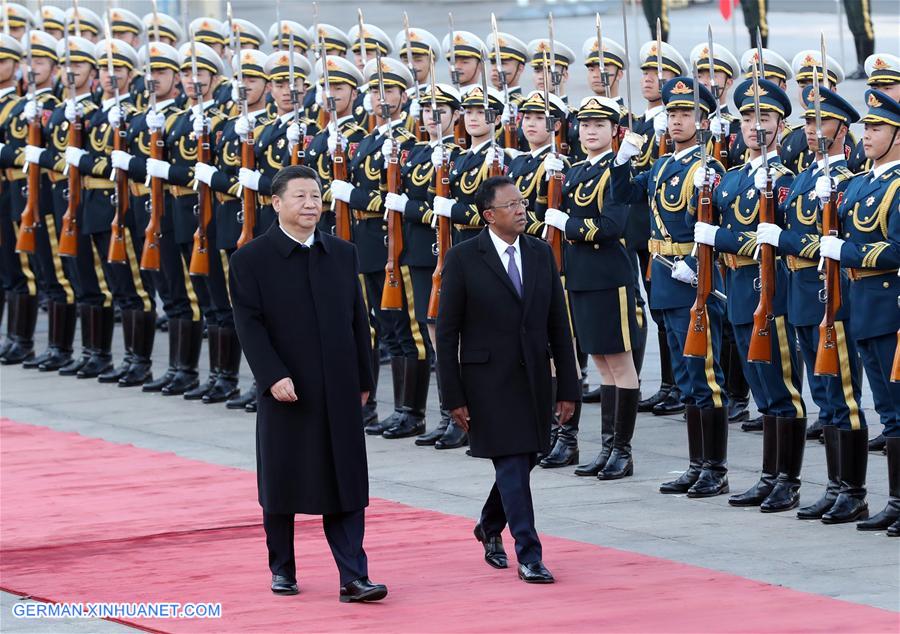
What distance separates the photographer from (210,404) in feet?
42.2

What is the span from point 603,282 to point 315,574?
8.93 ft

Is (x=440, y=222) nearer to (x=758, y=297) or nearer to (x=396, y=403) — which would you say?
(x=396, y=403)

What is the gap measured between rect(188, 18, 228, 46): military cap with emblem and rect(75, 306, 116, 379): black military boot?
2.03 m

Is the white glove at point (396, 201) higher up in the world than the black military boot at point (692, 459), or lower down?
higher up

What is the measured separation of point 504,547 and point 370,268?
342 centimetres

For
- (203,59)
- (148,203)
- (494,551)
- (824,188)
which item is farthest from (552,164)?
(148,203)

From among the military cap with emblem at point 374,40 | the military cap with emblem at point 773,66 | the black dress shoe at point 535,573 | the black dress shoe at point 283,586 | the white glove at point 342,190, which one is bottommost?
the black dress shoe at point 283,586

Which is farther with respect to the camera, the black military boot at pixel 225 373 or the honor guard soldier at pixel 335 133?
the black military boot at pixel 225 373

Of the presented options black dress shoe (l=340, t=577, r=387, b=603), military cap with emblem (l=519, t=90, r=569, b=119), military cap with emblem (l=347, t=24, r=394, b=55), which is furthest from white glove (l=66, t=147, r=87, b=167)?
black dress shoe (l=340, t=577, r=387, b=603)

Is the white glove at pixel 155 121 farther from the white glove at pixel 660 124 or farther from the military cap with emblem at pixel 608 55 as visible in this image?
the white glove at pixel 660 124

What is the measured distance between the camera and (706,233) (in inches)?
373

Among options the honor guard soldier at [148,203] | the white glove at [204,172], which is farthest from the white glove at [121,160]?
the white glove at [204,172]

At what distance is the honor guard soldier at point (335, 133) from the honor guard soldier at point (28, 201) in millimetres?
2706

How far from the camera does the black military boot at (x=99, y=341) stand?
13.8 metres
